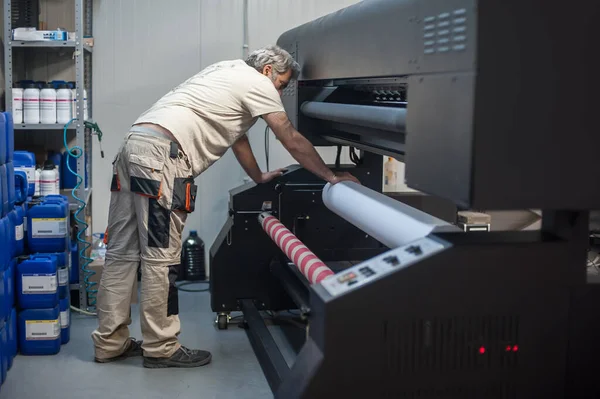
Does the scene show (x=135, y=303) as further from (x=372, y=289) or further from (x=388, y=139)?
(x=372, y=289)

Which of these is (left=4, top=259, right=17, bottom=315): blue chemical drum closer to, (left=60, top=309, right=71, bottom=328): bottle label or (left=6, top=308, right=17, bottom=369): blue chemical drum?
(left=6, top=308, right=17, bottom=369): blue chemical drum

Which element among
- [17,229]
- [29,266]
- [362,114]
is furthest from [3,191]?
[362,114]

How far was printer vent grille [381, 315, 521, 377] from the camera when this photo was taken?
1.58 meters

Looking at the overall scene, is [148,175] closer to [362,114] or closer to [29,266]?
[29,266]

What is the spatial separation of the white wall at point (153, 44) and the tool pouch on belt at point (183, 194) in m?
1.64

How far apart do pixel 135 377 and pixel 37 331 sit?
24.4 inches

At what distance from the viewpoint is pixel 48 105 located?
4.07 meters

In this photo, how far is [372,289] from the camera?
5.06 feet

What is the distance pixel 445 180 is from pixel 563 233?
0.94 ft

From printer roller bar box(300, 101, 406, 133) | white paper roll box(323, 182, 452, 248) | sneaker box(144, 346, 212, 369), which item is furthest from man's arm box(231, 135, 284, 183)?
sneaker box(144, 346, 212, 369)

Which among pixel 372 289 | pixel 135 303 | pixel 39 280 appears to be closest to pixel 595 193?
pixel 372 289

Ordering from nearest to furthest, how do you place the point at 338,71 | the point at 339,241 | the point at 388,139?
the point at 388,139, the point at 338,71, the point at 339,241

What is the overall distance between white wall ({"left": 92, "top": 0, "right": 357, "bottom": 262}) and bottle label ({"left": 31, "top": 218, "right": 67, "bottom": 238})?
1.18 m

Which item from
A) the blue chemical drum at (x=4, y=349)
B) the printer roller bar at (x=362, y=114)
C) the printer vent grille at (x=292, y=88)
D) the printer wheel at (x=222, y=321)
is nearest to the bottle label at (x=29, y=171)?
the blue chemical drum at (x=4, y=349)
